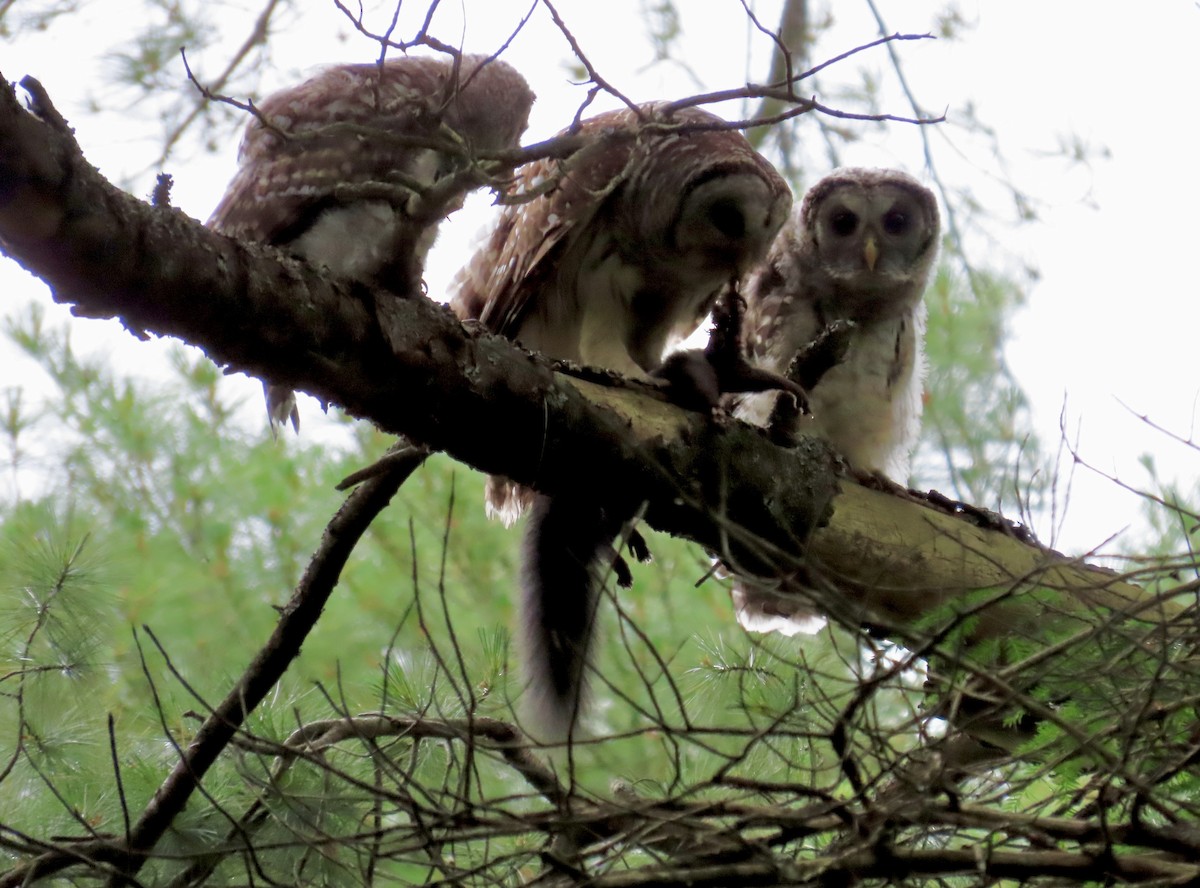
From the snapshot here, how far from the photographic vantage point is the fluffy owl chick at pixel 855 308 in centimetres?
316

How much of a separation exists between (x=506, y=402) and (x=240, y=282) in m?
0.44

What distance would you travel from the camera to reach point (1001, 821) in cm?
Result: 130

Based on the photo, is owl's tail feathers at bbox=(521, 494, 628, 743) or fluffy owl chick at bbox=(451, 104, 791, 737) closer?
owl's tail feathers at bbox=(521, 494, 628, 743)

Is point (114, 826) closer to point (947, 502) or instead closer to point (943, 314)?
point (947, 502)

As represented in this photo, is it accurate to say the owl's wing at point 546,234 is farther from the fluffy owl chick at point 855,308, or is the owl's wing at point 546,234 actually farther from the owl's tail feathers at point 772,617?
the owl's tail feathers at point 772,617

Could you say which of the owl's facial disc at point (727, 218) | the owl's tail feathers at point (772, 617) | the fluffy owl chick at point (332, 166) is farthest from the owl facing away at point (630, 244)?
the owl's tail feathers at point (772, 617)

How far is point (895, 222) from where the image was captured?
11.3ft

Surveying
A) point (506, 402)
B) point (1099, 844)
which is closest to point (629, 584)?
point (506, 402)

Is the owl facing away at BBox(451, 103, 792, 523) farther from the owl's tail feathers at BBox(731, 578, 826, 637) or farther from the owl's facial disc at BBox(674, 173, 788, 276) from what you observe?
the owl's tail feathers at BBox(731, 578, 826, 637)

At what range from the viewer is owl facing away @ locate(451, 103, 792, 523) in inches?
106

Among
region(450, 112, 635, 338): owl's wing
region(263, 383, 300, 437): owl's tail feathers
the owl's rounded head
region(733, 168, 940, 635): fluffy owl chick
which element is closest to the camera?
region(263, 383, 300, 437): owl's tail feathers

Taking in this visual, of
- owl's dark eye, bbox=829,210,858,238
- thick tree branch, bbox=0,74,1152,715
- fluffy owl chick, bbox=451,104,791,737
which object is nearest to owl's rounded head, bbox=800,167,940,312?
owl's dark eye, bbox=829,210,858,238

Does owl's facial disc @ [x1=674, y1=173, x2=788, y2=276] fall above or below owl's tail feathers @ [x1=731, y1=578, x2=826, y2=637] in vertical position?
above

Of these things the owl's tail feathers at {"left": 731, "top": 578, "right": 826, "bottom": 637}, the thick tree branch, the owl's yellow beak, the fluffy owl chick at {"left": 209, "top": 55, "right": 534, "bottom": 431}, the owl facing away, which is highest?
the owl's yellow beak
